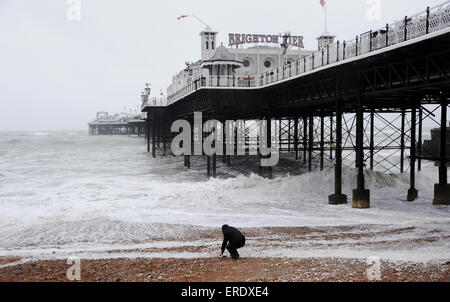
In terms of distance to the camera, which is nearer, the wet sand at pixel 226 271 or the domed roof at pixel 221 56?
the wet sand at pixel 226 271

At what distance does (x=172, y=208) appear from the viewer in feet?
71.0

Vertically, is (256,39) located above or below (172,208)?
above

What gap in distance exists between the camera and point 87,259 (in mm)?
12414

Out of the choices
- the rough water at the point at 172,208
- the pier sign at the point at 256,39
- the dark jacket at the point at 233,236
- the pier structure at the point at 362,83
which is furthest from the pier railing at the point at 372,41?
the pier sign at the point at 256,39

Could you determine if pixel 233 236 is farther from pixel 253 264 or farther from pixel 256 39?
pixel 256 39

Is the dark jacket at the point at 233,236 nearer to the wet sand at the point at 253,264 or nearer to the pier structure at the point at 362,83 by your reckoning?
the wet sand at the point at 253,264

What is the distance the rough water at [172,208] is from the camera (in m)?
15.8

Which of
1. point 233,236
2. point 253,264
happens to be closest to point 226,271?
point 253,264

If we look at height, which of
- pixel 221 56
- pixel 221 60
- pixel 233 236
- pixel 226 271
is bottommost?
pixel 226 271

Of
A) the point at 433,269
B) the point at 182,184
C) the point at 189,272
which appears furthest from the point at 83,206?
the point at 433,269

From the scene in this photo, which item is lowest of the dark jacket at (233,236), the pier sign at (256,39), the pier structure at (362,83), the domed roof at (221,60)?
the dark jacket at (233,236)

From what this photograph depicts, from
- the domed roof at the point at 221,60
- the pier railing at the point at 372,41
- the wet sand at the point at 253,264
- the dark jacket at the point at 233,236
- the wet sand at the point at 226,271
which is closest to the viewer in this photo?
the wet sand at the point at 226,271

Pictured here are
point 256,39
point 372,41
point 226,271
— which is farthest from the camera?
point 256,39
